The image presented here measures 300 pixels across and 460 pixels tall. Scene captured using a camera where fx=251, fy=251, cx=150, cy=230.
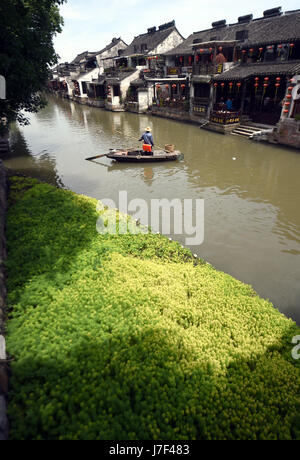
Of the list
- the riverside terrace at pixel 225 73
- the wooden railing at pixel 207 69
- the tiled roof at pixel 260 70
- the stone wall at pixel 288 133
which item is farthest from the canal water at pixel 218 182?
the wooden railing at pixel 207 69

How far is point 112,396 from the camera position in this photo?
11.7ft

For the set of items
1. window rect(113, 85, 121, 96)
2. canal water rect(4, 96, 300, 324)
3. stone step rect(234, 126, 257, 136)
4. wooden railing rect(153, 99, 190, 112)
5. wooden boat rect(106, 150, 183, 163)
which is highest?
window rect(113, 85, 121, 96)

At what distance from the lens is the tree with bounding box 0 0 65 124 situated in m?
8.80

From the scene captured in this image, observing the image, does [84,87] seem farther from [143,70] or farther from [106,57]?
[143,70]

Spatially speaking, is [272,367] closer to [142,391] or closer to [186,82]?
[142,391]

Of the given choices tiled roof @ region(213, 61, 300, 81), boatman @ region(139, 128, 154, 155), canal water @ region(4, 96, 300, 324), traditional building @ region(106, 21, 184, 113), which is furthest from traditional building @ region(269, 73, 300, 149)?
traditional building @ region(106, 21, 184, 113)

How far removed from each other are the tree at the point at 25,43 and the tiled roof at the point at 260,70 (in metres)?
15.9

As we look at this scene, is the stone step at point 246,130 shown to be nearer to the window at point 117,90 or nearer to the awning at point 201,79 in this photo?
the awning at point 201,79

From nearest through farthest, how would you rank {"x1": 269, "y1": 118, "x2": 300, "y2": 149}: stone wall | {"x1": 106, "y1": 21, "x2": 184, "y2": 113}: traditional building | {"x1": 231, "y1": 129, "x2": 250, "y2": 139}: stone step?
{"x1": 269, "y1": 118, "x2": 300, "y2": 149}: stone wall → {"x1": 231, "y1": 129, "x2": 250, "y2": 139}: stone step → {"x1": 106, "y1": 21, "x2": 184, "y2": 113}: traditional building

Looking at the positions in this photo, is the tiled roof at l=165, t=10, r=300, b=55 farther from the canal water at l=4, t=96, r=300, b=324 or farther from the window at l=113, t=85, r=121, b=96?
the window at l=113, t=85, r=121, b=96

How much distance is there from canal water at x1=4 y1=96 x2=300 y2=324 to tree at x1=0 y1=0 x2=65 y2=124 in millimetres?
5274

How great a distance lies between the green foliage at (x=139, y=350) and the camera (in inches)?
134

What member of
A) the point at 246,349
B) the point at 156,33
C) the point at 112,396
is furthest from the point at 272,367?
the point at 156,33
